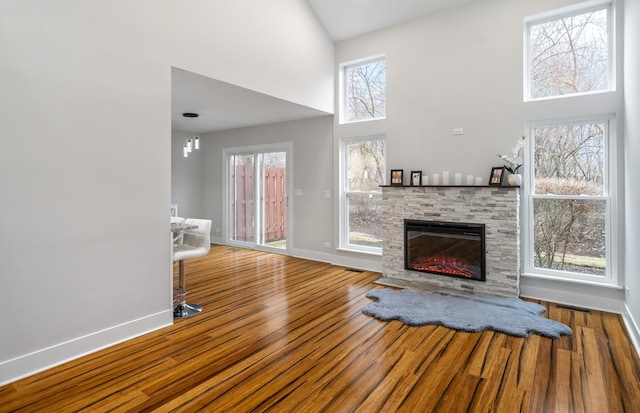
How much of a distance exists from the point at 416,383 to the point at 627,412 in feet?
3.77

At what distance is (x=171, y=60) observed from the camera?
10.2 feet

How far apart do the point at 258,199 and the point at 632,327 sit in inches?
221

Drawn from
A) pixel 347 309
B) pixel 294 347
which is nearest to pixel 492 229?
pixel 347 309

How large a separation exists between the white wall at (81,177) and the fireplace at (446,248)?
297 centimetres

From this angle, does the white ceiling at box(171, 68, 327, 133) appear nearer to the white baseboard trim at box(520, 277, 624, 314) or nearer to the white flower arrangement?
the white flower arrangement

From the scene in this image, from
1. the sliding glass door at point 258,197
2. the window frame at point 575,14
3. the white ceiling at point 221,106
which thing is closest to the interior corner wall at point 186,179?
the white ceiling at point 221,106

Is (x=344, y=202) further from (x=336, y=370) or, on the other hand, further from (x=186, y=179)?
(x=186, y=179)

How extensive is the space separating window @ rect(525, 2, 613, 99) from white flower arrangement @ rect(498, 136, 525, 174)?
2.10 feet

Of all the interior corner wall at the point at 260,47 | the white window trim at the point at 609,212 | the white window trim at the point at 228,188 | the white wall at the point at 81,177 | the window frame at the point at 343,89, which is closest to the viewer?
the white wall at the point at 81,177

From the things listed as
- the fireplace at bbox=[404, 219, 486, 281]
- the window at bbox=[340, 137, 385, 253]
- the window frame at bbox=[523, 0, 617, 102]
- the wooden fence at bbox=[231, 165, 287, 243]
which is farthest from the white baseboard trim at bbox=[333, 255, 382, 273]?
the window frame at bbox=[523, 0, 617, 102]

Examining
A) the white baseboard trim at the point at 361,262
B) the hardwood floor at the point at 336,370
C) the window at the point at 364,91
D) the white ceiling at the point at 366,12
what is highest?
the white ceiling at the point at 366,12

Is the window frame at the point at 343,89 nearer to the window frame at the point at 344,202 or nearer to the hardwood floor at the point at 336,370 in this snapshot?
the window frame at the point at 344,202

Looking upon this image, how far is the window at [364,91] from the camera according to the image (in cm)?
514

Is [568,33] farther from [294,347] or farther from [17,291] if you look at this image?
[17,291]
